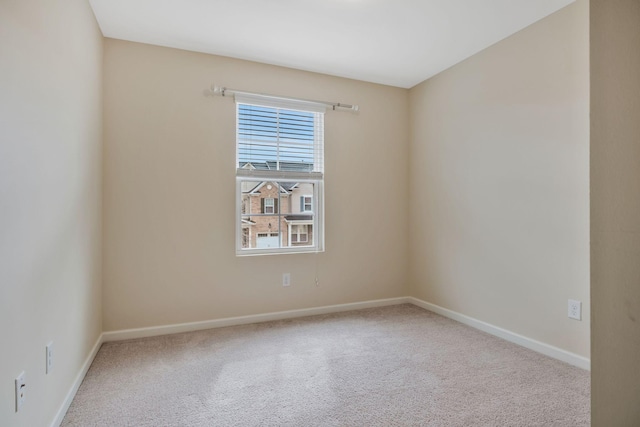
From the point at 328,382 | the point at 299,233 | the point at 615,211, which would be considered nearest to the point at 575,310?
the point at 328,382

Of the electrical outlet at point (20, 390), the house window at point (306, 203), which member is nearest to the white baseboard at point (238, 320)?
the house window at point (306, 203)

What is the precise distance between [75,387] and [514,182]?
3.27 meters

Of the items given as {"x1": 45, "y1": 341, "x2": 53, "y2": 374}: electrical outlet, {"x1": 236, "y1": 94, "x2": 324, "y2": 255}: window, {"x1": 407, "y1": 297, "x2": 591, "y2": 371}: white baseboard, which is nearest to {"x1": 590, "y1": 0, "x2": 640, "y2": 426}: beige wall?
{"x1": 407, "y1": 297, "x2": 591, "y2": 371}: white baseboard

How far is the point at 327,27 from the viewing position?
8.51 feet

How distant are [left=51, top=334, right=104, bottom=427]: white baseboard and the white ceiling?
237 cm

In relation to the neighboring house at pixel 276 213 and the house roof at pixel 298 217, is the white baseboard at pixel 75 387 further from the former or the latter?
the house roof at pixel 298 217

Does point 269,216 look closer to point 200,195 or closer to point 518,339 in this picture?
point 200,195

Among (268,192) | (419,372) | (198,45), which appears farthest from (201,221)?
(419,372)

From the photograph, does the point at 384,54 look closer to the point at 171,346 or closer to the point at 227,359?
the point at 227,359

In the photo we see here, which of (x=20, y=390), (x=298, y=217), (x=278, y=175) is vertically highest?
(x=278, y=175)

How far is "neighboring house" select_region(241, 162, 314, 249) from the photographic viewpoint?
10.6 feet

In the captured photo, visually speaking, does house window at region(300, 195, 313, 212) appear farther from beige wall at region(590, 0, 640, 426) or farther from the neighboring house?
beige wall at region(590, 0, 640, 426)

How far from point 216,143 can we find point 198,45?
813mm

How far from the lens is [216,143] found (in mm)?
3045
